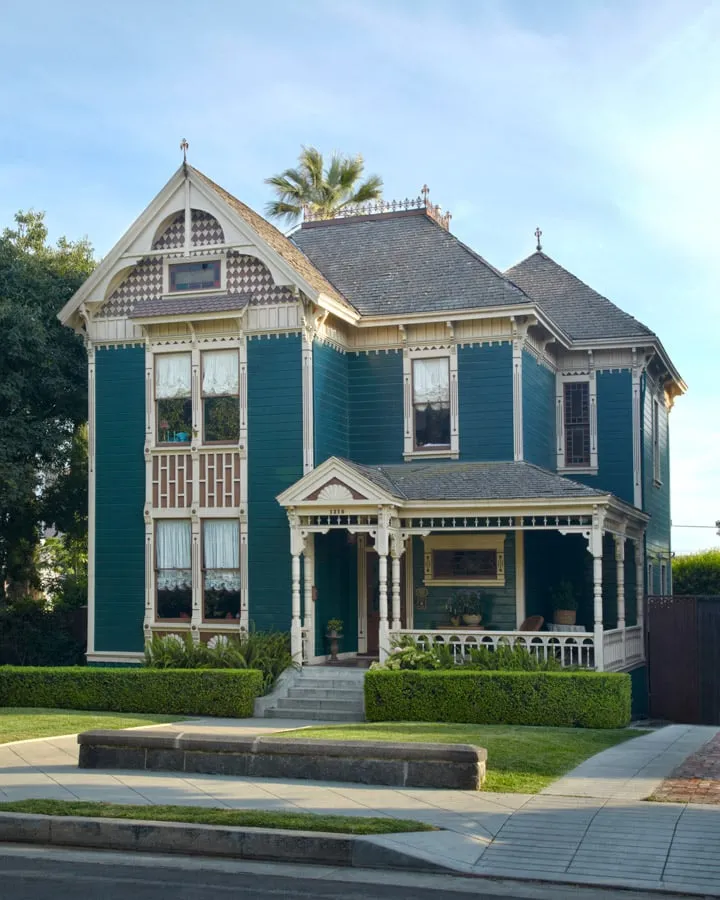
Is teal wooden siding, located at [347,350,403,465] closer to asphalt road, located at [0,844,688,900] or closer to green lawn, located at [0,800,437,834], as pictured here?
green lawn, located at [0,800,437,834]

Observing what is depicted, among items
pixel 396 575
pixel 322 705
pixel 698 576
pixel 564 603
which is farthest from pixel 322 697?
pixel 698 576

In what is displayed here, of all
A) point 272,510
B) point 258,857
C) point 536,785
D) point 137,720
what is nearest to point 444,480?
point 272,510

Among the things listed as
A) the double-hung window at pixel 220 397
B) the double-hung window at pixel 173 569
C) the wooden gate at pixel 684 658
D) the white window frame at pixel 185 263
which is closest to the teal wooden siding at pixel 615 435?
the wooden gate at pixel 684 658

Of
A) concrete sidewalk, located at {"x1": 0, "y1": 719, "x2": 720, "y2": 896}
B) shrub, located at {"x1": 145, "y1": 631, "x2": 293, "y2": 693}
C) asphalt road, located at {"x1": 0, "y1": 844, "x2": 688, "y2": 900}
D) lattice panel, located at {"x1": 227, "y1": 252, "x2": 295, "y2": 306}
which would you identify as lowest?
asphalt road, located at {"x1": 0, "y1": 844, "x2": 688, "y2": 900}

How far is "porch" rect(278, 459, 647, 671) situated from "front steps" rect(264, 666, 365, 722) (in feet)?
1.86

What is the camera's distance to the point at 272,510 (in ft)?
78.4

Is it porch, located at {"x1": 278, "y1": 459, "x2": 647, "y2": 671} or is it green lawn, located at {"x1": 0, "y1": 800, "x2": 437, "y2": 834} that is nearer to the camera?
green lawn, located at {"x1": 0, "y1": 800, "x2": 437, "y2": 834}

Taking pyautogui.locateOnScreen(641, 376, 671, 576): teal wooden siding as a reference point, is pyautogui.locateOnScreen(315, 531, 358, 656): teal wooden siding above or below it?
below

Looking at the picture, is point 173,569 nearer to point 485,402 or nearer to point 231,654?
point 231,654

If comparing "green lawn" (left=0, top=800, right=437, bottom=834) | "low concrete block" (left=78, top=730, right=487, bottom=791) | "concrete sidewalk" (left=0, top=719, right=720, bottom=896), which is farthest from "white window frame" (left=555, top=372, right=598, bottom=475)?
"green lawn" (left=0, top=800, right=437, bottom=834)

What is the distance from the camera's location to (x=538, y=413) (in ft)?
86.1

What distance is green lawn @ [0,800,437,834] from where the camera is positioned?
11.2 meters

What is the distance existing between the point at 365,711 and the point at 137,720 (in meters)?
3.73

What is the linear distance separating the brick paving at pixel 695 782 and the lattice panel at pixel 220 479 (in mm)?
10883
